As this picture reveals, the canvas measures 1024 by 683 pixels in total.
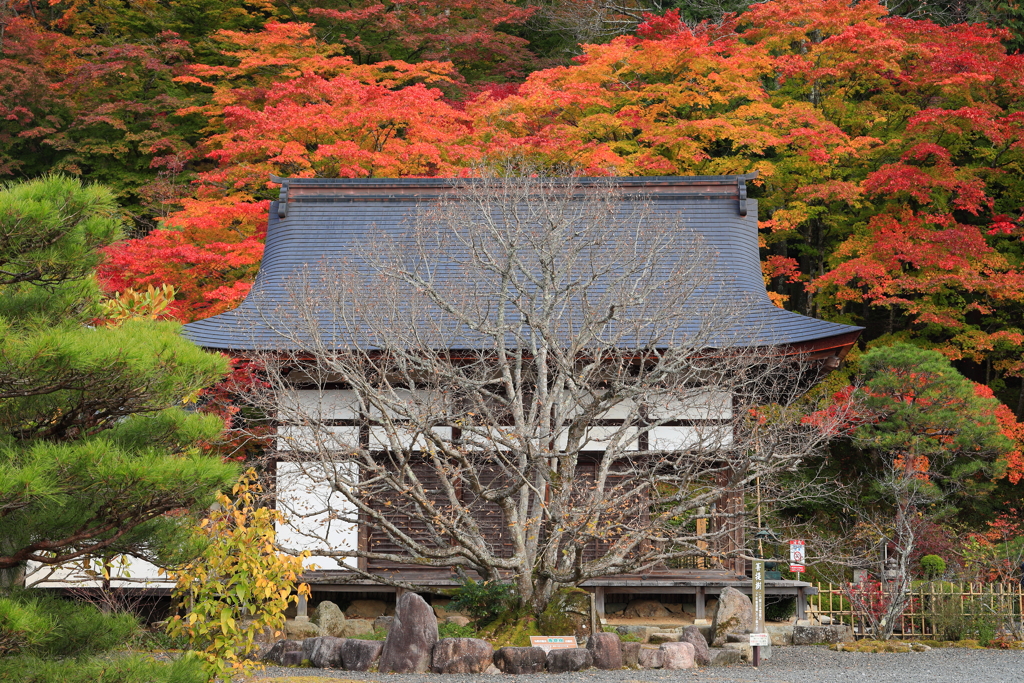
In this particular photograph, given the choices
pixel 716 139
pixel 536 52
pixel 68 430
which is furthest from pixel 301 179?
pixel 536 52

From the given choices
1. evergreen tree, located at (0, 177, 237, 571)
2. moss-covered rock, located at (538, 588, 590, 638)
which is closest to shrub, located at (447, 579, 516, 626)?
moss-covered rock, located at (538, 588, 590, 638)

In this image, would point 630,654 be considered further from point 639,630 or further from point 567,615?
point 639,630

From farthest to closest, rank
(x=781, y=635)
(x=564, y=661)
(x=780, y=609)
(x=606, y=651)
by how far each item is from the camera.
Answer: (x=780, y=609)
(x=781, y=635)
(x=606, y=651)
(x=564, y=661)

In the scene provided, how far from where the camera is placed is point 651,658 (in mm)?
8828

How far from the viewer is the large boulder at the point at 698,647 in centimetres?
920

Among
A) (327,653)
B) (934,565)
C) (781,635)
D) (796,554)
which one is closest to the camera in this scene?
(327,653)

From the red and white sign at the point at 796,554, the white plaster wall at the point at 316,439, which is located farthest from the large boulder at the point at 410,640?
the red and white sign at the point at 796,554

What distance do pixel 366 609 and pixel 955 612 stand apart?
7219 millimetres

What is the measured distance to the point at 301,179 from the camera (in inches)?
554

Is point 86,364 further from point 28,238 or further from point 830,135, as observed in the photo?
point 830,135

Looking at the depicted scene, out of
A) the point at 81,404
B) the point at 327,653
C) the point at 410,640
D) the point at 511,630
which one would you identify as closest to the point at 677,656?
the point at 511,630

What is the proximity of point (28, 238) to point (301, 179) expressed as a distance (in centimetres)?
952

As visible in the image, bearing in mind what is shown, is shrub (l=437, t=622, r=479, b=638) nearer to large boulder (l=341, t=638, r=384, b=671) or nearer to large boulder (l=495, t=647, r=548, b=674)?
large boulder (l=495, t=647, r=548, b=674)

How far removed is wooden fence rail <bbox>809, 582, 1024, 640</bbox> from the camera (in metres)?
11.1
